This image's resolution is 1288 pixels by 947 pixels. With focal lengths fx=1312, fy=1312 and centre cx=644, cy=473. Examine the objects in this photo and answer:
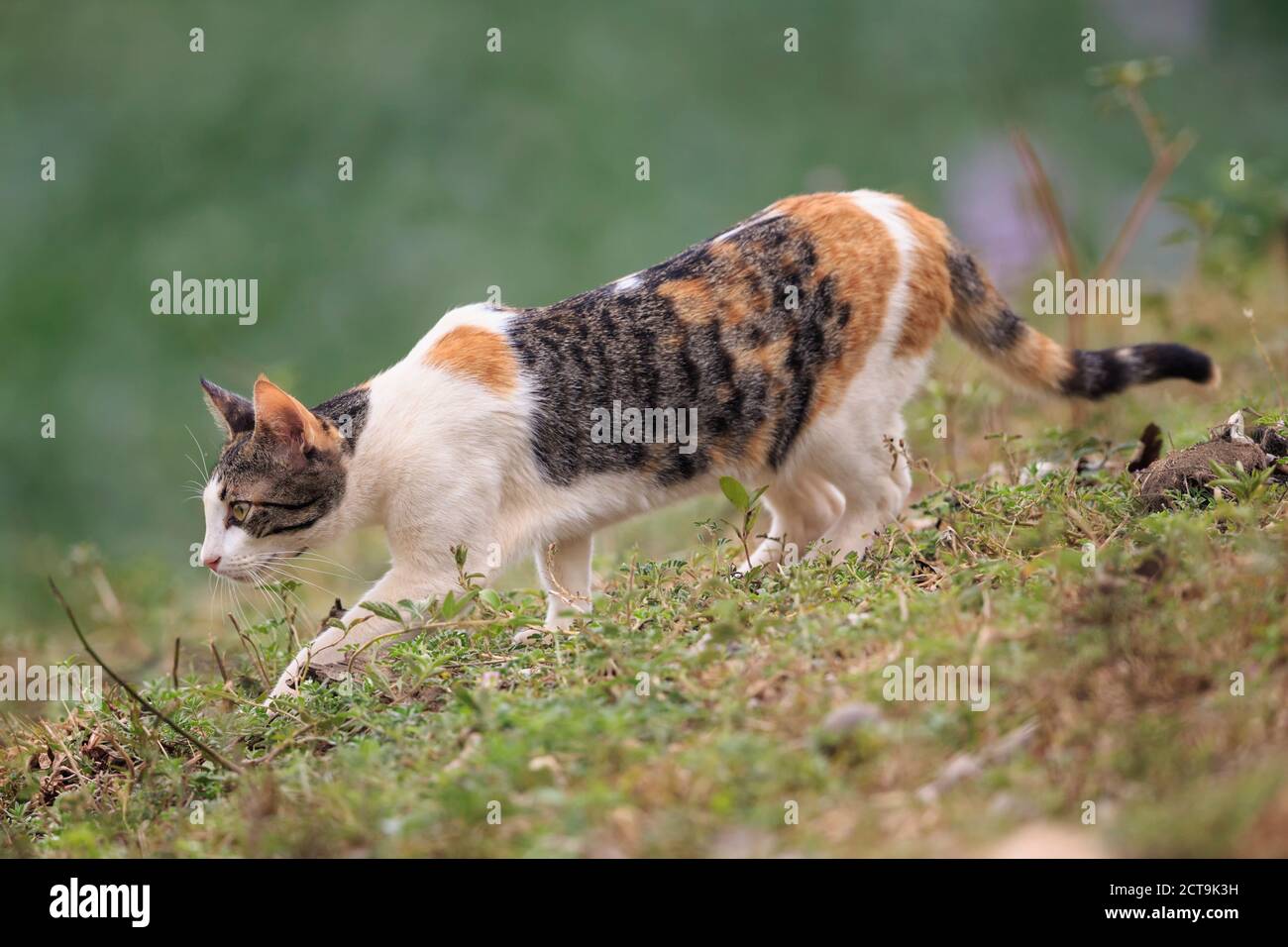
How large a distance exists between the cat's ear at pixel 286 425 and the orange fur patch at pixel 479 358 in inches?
19.5

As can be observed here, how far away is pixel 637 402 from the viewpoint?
4750mm

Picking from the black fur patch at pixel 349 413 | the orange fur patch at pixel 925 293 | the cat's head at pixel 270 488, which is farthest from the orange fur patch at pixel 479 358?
the orange fur patch at pixel 925 293

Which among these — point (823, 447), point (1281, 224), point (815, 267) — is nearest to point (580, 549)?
point (823, 447)

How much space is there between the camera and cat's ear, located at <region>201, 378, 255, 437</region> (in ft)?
15.4

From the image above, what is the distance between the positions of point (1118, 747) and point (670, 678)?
1175mm

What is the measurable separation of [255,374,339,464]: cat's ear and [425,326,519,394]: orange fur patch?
0.50m

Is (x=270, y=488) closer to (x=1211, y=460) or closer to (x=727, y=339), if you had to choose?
(x=727, y=339)

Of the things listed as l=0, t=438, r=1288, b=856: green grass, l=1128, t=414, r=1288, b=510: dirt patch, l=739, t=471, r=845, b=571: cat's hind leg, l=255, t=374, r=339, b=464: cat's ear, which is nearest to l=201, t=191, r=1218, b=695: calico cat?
l=255, t=374, r=339, b=464: cat's ear

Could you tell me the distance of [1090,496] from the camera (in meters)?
4.38

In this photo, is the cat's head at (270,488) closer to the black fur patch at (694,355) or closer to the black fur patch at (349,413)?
the black fur patch at (349,413)

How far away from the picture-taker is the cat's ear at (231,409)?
468cm

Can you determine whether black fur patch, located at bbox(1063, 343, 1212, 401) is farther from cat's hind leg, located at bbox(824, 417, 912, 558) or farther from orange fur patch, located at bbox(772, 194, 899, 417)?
orange fur patch, located at bbox(772, 194, 899, 417)

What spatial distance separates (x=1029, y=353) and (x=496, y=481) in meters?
2.16
